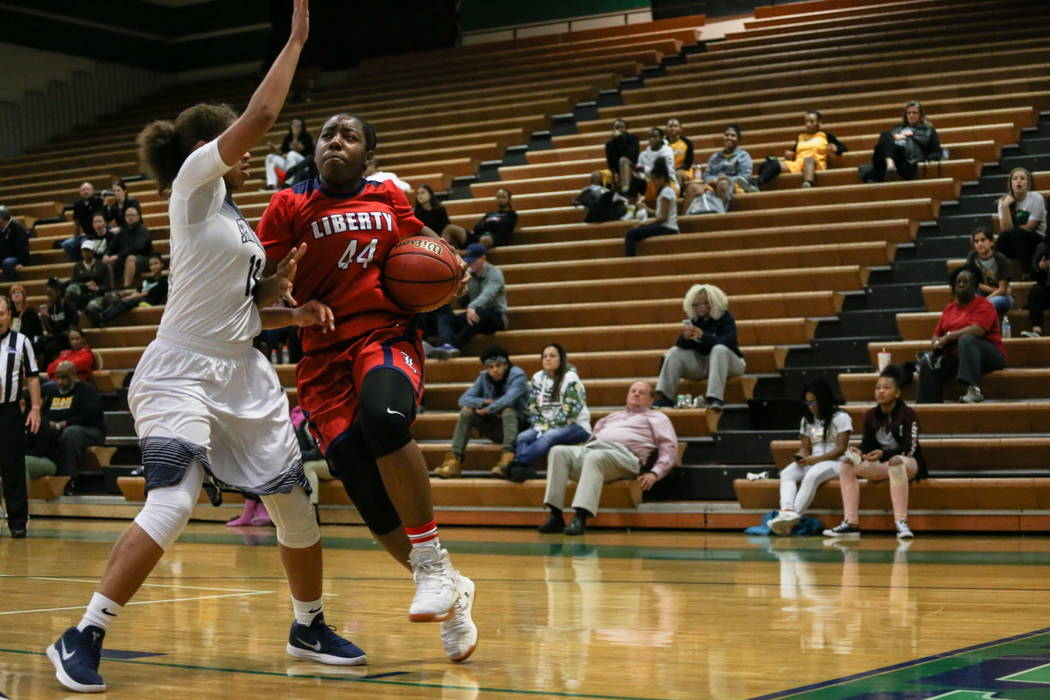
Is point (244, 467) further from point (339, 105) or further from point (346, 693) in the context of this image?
point (339, 105)

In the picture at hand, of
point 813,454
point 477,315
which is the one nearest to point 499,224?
point 477,315

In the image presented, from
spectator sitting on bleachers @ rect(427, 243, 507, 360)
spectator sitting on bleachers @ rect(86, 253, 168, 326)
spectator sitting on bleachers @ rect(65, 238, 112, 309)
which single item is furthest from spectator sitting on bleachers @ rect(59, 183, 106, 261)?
spectator sitting on bleachers @ rect(427, 243, 507, 360)

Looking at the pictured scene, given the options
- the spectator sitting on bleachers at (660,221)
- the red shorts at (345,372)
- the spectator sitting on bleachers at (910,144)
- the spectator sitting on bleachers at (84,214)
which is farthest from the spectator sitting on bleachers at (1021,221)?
the spectator sitting on bleachers at (84,214)

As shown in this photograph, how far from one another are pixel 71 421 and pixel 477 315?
→ 377 cm

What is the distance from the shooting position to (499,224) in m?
13.1

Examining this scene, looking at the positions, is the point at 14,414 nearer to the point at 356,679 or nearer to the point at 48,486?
the point at 48,486

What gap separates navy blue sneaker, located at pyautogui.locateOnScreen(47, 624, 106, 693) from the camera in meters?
3.23

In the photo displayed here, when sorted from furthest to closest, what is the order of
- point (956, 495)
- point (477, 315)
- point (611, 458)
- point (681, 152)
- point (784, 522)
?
point (681, 152) < point (477, 315) < point (611, 458) < point (784, 522) < point (956, 495)

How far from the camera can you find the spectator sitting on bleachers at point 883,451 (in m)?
8.38

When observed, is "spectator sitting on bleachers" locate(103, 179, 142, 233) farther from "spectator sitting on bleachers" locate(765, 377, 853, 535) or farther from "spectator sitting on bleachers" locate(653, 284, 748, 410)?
"spectator sitting on bleachers" locate(765, 377, 853, 535)

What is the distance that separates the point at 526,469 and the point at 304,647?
229 inches

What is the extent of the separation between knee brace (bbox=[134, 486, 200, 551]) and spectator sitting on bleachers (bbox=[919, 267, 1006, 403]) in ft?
22.4

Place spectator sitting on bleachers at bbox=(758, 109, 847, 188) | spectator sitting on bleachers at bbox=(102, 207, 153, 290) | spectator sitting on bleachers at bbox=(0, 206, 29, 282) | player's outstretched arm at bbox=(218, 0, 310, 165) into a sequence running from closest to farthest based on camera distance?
player's outstretched arm at bbox=(218, 0, 310, 165), spectator sitting on bleachers at bbox=(758, 109, 847, 188), spectator sitting on bleachers at bbox=(102, 207, 153, 290), spectator sitting on bleachers at bbox=(0, 206, 29, 282)

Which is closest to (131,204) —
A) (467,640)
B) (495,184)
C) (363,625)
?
(495,184)
